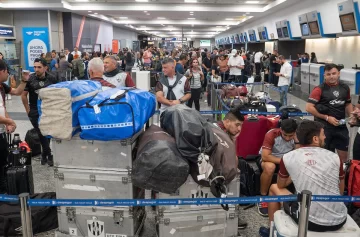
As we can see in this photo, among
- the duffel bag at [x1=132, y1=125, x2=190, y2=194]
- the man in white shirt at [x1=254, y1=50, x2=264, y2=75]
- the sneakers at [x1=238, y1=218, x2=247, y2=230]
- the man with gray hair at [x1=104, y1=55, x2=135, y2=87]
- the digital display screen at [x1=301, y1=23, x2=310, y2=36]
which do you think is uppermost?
the digital display screen at [x1=301, y1=23, x2=310, y2=36]

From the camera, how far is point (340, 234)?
264cm

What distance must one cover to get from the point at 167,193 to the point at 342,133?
287 centimetres

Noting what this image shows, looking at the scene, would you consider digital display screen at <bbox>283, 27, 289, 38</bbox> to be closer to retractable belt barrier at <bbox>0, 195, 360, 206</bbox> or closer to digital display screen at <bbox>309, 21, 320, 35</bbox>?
digital display screen at <bbox>309, 21, 320, 35</bbox>

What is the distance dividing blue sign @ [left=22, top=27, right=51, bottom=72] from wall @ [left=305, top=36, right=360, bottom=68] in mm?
13805

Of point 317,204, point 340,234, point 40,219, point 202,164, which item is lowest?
point 40,219

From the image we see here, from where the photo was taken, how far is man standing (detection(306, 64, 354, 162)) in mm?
4469

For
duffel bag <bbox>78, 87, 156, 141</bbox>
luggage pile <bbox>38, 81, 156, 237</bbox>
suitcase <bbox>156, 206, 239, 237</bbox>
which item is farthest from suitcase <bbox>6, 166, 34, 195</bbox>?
suitcase <bbox>156, 206, 239, 237</bbox>

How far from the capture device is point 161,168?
2.62 m

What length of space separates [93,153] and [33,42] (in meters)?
17.6

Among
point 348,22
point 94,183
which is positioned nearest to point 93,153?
point 94,183

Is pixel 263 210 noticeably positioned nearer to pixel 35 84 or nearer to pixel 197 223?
pixel 197 223

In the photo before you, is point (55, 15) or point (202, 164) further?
point (55, 15)

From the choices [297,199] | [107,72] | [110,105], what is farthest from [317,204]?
[107,72]

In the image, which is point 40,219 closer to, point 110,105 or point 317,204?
point 110,105
